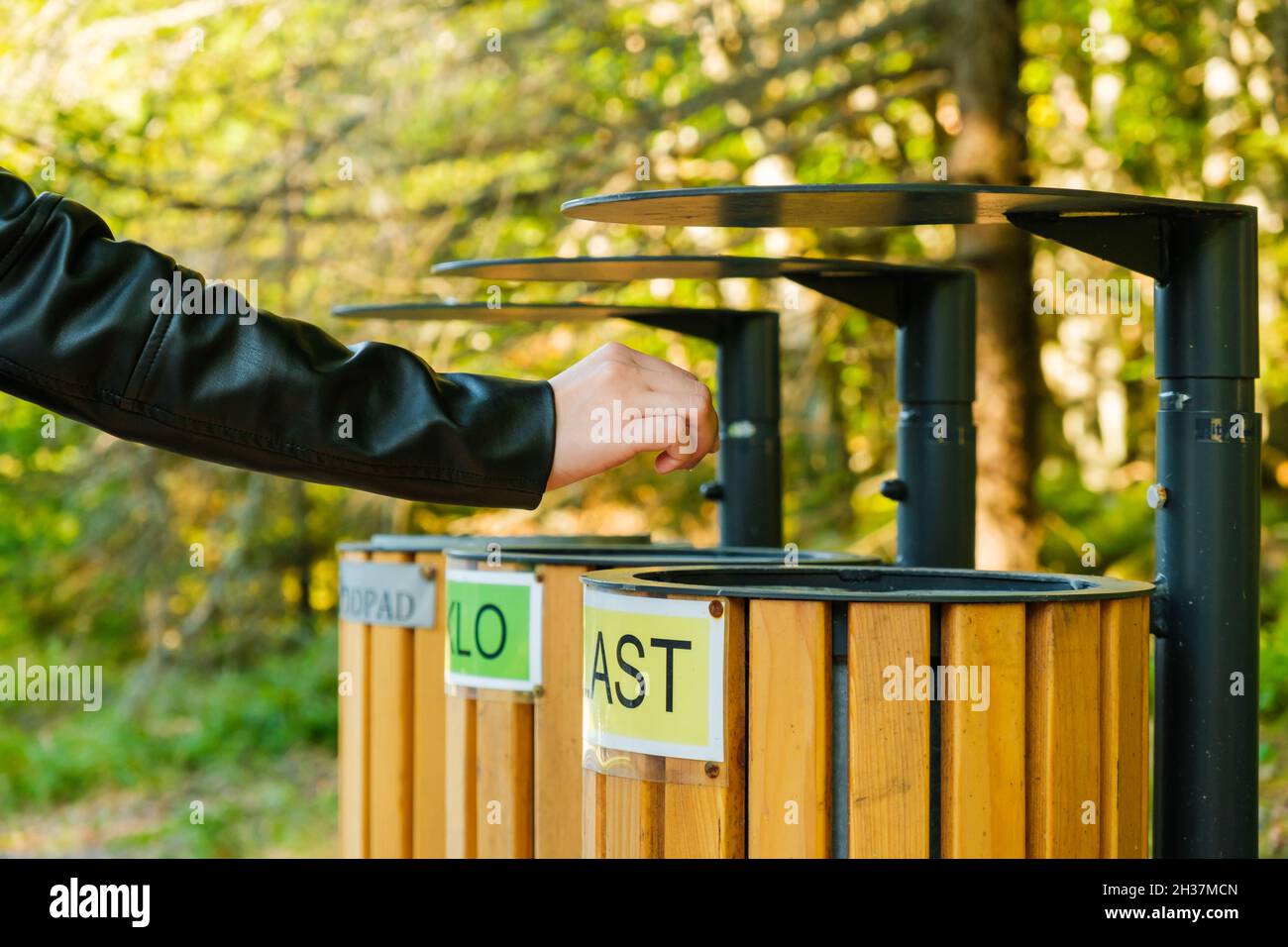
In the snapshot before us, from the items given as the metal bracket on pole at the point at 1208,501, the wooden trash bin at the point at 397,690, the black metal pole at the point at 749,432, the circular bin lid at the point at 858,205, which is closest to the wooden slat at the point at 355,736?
the wooden trash bin at the point at 397,690

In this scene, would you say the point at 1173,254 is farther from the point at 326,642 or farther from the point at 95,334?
the point at 326,642

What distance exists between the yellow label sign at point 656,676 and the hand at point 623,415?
0.40 m

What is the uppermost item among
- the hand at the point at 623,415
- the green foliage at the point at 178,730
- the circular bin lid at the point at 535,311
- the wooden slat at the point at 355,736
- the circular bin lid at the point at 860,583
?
the circular bin lid at the point at 535,311

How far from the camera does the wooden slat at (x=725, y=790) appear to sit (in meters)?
2.34

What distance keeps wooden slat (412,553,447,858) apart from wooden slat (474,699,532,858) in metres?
0.55

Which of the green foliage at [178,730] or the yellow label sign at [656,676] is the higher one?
the yellow label sign at [656,676]

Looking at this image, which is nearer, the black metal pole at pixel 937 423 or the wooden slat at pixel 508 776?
the wooden slat at pixel 508 776

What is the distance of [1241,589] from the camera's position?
2637mm

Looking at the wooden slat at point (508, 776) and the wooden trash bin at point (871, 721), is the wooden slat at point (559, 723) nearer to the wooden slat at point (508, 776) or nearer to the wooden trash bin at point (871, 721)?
the wooden slat at point (508, 776)

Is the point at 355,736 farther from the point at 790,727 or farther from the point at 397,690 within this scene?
the point at 790,727

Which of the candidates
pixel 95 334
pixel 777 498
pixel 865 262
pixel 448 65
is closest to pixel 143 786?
pixel 448 65

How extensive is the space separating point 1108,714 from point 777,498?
1.79 m

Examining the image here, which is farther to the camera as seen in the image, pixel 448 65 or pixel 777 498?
pixel 448 65

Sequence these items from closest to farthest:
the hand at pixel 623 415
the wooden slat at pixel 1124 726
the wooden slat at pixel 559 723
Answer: the hand at pixel 623 415
the wooden slat at pixel 1124 726
the wooden slat at pixel 559 723
